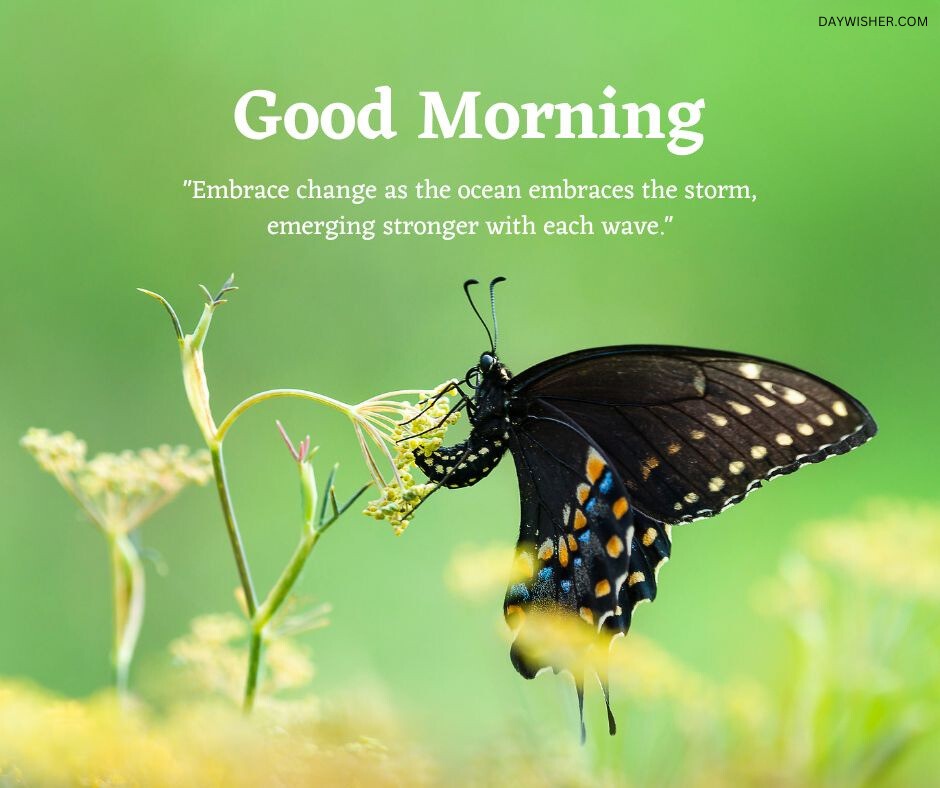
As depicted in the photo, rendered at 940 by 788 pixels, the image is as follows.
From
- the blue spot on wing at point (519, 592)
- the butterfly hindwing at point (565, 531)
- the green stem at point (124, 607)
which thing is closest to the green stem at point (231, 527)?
the green stem at point (124, 607)

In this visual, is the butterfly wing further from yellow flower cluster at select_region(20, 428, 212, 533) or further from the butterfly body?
yellow flower cluster at select_region(20, 428, 212, 533)

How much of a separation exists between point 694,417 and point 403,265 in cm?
256

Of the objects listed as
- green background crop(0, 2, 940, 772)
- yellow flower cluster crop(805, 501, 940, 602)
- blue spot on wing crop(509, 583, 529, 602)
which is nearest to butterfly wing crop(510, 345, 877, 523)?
yellow flower cluster crop(805, 501, 940, 602)

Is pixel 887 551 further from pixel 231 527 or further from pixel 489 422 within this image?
pixel 231 527

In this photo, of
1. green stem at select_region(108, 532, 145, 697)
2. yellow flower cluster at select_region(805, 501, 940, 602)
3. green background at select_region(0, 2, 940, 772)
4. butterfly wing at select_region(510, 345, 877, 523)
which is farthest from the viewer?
green background at select_region(0, 2, 940, 772)

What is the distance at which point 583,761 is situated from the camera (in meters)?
1.09

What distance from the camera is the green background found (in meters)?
3.41

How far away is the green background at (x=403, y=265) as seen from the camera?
341cm

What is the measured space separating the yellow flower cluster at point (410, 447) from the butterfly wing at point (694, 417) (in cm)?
68

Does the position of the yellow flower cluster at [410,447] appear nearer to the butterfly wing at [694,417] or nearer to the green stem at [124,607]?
the green stem at [124,607]

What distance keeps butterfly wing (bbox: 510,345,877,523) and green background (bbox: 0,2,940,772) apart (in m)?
1.06

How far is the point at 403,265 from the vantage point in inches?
176

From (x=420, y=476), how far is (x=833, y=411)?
134cm

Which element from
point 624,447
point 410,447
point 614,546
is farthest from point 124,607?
point 624,447
